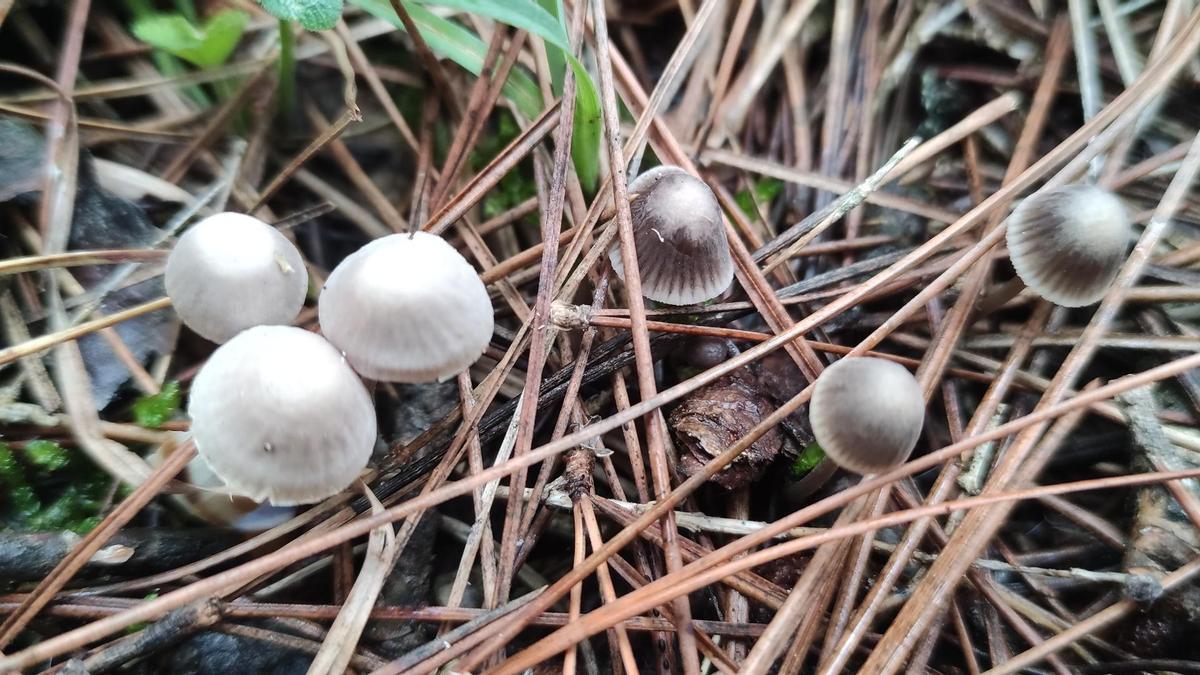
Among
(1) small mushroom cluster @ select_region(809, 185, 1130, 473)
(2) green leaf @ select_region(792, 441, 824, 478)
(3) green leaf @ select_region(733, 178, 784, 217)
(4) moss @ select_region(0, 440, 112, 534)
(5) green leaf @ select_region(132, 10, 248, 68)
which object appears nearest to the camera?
(1) small mushroom cluster @ select_region(809, 185, 1130, 473)

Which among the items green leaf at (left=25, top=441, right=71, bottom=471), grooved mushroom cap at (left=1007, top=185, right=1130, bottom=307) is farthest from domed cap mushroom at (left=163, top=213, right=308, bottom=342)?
grooved mushroom cap at (left=1007, top=185, right=1130, bottom=307)

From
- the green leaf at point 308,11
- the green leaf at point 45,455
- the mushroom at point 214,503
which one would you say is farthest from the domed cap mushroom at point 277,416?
the green leaf at point 308,11

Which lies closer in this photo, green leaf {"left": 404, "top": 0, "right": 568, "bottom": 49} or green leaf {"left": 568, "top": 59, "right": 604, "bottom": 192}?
green leaf {"left": 404, "top": 0, "right": 568, "bottom": 49}

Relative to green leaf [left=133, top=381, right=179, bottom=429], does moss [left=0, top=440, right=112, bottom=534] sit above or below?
below

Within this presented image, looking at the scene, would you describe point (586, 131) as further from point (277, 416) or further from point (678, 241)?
point (277, 416)

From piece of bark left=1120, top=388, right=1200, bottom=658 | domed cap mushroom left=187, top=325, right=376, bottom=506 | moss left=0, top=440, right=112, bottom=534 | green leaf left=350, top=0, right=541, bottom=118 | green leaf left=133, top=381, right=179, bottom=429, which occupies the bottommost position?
moss left=0, top=440, right=112, bottom=534

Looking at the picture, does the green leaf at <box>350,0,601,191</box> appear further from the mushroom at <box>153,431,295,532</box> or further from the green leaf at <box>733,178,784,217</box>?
the mushroom at <box>153,431,295,532</box>

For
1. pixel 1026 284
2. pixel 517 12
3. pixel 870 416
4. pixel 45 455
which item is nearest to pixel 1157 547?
pixel 1026 284
